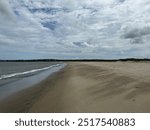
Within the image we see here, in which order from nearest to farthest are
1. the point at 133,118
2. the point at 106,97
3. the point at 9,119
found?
the point at 133,118
the point at 9,119
the point at 106,97

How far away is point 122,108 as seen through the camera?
666 cm

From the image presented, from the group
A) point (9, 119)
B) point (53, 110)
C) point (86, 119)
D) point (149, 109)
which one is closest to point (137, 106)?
point (149, 109)

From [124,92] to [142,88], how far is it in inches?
29.4

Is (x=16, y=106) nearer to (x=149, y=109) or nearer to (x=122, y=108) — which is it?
(x=122, y=108)

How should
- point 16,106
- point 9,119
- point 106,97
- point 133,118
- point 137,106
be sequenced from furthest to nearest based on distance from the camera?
point 16,106 → point 106,97 → point 137,106 → point 9,119 → point 133,118

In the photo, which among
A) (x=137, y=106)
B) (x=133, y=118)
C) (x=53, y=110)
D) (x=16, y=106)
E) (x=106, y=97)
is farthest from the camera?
(x=16, y=106)

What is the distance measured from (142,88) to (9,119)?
208 inches

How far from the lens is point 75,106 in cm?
773

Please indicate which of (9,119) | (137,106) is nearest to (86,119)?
(137,106)

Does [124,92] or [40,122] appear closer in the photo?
[40,122]

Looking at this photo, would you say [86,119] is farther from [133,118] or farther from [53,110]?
[53,110]

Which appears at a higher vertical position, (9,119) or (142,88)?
(142,88)

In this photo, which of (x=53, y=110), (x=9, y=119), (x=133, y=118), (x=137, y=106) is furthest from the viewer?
(x=53, y=110)

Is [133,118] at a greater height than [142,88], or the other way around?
[142,88]
